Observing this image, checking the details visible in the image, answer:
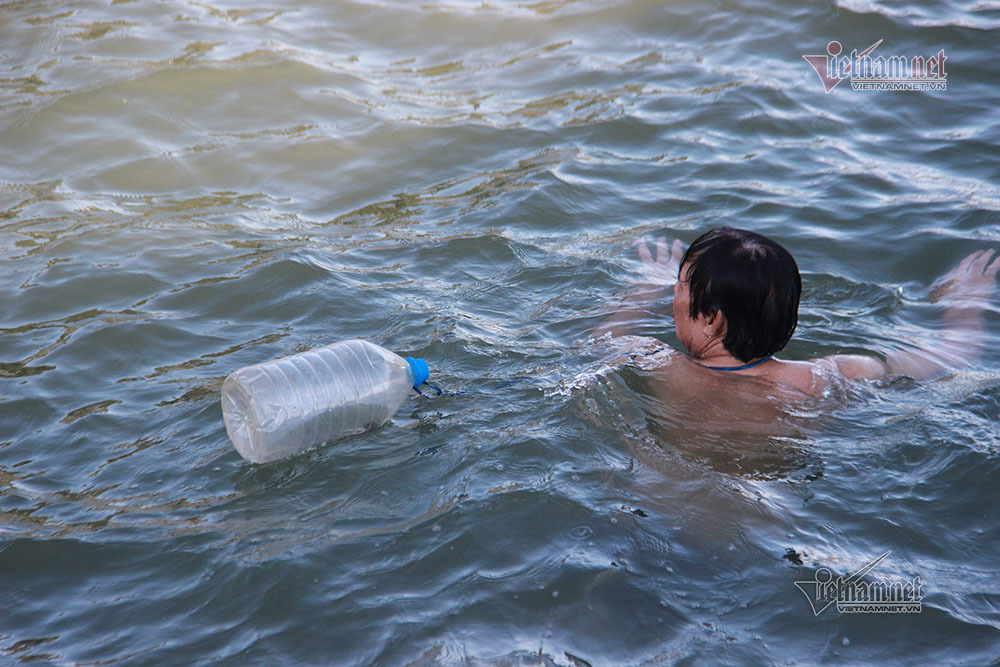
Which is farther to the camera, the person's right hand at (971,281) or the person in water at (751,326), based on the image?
the person's right hand at (971,281)

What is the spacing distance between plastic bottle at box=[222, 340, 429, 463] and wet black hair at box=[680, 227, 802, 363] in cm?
128

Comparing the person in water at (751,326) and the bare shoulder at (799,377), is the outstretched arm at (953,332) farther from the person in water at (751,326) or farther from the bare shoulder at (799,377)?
the bare shoulder at (799,377)

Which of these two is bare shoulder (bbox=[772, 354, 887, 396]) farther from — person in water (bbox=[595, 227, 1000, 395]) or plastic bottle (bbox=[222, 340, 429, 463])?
plastic bottle (bbox=[222, 340, 429, 463])

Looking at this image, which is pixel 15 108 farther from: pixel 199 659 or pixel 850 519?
pixel 850 519

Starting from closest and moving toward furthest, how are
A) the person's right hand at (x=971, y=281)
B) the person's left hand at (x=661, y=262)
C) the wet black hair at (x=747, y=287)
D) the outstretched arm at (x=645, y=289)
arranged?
1. the wet black hair at (x=747, y=287)
2. the outstretched arm at (x=645, y=289)
3. the person's right hand at (x=971, y=281)
4. the person's left hand at (x=661, y=262)

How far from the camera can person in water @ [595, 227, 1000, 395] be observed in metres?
3.58

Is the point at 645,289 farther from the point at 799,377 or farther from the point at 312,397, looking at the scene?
the point at 312,397

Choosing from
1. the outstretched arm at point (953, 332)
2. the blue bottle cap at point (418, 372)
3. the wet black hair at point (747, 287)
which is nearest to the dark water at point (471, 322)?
the outstretched arm at point (953, 332)

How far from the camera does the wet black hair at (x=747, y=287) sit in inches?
141

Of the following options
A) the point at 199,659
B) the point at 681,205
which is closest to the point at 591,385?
the point at 199,659

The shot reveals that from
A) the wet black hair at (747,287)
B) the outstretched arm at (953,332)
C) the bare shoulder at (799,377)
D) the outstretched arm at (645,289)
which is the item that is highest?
the wet black hair at (747,287)

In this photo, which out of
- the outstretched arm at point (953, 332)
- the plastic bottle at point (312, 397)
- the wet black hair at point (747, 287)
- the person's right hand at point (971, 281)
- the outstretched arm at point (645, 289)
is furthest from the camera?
the person's right hand at point (971, 281)

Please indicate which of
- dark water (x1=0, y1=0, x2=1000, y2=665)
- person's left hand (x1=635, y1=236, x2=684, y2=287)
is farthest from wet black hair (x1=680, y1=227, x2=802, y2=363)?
person's left hand (x1=635, y1=236, x2=684, y2=287)

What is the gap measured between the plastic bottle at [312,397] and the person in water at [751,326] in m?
1.23
